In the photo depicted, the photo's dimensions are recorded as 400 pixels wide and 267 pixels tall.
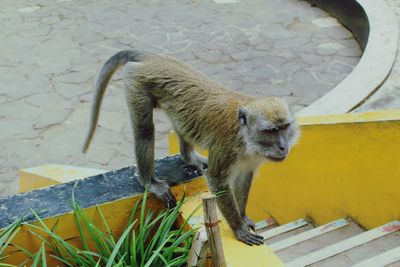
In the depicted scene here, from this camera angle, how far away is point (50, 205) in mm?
2936

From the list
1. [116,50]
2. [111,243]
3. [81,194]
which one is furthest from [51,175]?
[116,50]

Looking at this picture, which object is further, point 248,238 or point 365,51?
point 365,51

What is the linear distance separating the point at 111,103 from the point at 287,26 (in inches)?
139

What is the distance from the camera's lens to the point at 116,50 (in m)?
8.38

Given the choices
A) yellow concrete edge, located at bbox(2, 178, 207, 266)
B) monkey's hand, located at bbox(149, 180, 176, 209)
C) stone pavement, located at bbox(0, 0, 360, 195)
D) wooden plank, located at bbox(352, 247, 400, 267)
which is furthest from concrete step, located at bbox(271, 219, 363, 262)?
stone pavement, located at bbox(0, 0, 360, 195)

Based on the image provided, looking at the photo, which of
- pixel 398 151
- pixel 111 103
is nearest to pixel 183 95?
pixel 398 151

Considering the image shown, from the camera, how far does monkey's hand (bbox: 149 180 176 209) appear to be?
3.13 metres

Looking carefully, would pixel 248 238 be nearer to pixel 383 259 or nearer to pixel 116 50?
pixel 383 259

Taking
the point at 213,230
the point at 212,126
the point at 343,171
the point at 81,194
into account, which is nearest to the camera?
the point at 213,230

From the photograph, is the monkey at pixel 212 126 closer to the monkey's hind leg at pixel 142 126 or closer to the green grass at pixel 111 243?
the monkey's hind leg at pixel 142 126

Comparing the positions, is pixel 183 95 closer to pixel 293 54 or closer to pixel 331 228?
pixel 331 228

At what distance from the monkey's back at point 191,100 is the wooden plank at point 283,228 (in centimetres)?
113

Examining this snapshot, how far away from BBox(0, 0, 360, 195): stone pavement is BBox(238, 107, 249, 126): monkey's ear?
2993 millimetres

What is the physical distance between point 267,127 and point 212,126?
384 millimetres
